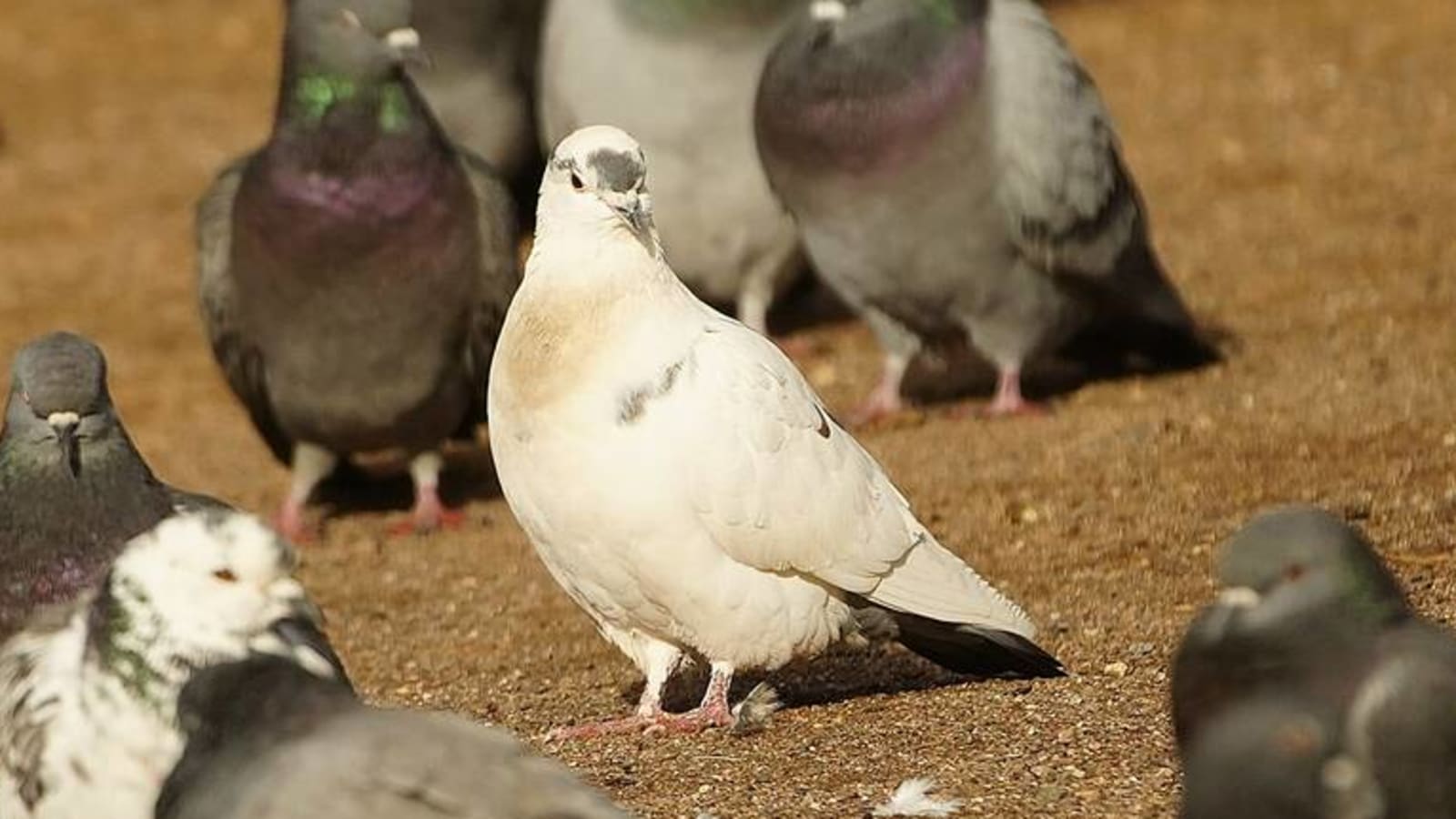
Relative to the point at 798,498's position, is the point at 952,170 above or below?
below

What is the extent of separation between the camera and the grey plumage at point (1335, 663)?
4.55 metres

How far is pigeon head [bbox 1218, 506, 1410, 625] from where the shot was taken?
464 centimetres

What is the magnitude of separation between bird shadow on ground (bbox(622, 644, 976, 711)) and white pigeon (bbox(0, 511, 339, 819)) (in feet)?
7.25

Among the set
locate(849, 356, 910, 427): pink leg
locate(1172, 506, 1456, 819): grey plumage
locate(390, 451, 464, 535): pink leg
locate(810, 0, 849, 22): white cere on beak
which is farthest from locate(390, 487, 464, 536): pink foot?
locate(1172, 506, 1456, 819): grey plumage

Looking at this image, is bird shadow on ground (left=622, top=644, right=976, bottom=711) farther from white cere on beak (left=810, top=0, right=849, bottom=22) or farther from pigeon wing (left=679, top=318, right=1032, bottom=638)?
white cere on beak (left=810, top=0, right=849, bottom=22)

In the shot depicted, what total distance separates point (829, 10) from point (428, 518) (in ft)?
7.02

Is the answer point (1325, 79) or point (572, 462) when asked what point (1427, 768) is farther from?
point (1325, 79)

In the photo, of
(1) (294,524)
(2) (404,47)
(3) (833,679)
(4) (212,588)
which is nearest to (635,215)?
(3) (833,679)

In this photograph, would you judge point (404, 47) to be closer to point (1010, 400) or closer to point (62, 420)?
point (1010, 400)

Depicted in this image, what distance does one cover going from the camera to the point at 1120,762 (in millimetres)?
5984

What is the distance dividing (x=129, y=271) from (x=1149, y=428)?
6400 mm

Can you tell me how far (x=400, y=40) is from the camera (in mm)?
9531

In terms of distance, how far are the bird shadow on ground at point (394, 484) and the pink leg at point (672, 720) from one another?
3.71 metres

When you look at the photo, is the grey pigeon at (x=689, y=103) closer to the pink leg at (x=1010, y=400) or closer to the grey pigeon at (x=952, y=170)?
the grey pigeon at (x=952, y=170)
